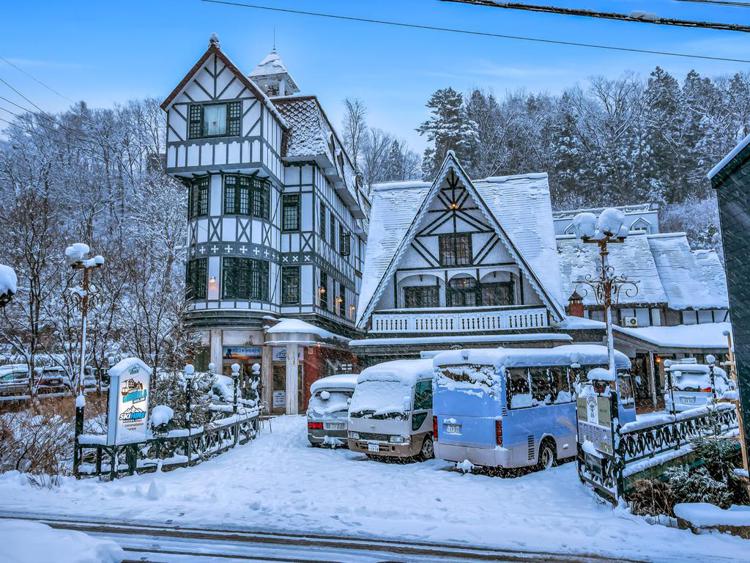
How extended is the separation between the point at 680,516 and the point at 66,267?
24.2 m

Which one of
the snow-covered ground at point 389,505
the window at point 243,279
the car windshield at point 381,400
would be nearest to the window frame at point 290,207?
the window at point 243,279

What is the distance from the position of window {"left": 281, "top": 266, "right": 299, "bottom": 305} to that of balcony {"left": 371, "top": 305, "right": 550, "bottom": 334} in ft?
27.0

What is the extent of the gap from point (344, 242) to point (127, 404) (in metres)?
25.8

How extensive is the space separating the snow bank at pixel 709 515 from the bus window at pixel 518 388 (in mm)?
4115

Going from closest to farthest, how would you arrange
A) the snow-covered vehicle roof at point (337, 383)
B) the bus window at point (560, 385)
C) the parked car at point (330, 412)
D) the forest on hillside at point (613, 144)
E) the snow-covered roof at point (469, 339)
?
the bus window at point (560, 385) < the parked car at point (330, 412) < the snow-covered vehicle roof at point (337, 383) < the snow-covered roof at point (469, 339) < the forest on hillside at point (613, 144)

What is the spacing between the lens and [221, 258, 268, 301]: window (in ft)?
87.4

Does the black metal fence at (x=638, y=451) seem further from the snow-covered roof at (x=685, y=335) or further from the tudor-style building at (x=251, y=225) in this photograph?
the tudor-style building at (x=251, y=225)

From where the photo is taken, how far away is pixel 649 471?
361 inches

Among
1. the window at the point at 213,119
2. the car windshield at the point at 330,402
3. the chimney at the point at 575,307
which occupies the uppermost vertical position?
the window at the point at 213,119

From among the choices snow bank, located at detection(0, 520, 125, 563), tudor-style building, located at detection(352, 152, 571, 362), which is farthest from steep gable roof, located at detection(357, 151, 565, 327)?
snow bank, located at detection(0, 520, 125, 563)

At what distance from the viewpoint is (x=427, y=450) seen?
13.7 metres

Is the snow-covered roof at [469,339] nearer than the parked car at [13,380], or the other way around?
the snow-covered roof at [469,339]

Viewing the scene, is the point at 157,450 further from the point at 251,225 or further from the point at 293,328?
the point at 251,225

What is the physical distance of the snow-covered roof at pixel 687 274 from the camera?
98.5 ft
